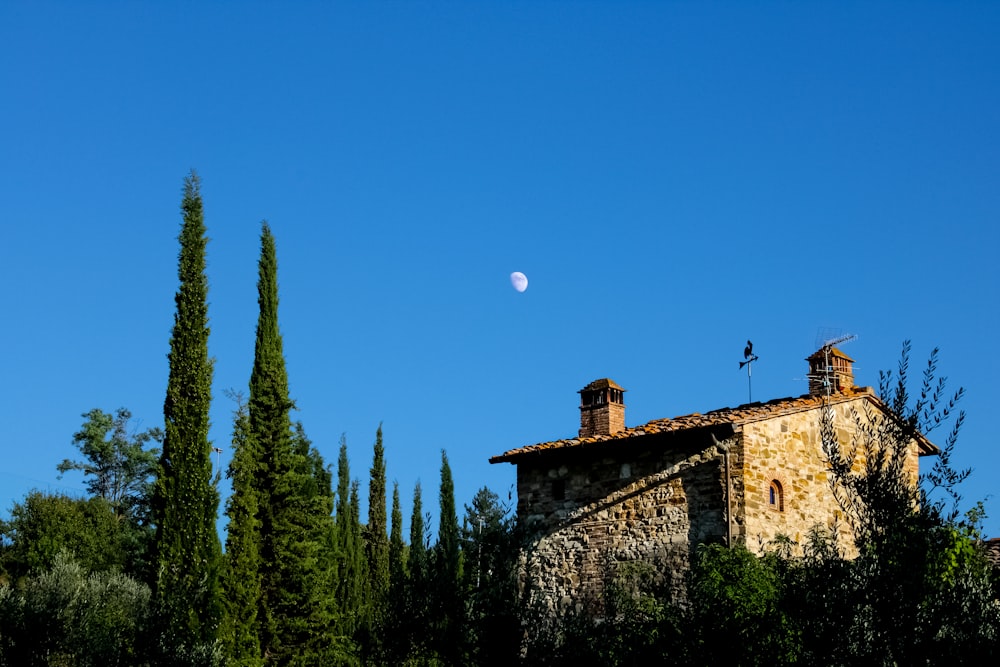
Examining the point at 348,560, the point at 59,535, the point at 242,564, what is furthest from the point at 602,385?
the point at 59,535

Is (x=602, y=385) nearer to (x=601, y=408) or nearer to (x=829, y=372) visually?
(x=601, y=408)

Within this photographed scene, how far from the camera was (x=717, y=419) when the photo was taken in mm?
19859

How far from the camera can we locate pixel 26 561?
1475 inches

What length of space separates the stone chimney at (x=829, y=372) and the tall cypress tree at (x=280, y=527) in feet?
34.1

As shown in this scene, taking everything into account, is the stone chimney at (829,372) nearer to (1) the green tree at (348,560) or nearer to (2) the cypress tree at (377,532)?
(1) the green tree at (348,560)

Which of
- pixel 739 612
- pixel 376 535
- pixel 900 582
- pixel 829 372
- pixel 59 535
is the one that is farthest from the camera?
pixel 376 535

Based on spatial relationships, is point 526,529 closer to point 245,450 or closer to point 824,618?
point 245,450

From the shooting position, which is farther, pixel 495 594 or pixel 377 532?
pixel 377 532

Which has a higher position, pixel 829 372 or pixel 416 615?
pixel 829 372

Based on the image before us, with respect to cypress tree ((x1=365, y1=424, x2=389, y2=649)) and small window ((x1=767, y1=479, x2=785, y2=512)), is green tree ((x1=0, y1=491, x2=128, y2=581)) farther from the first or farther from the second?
small window ((x1=767, y1=479, x2=785, y2=512))

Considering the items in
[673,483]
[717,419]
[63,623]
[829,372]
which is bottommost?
[63,623]

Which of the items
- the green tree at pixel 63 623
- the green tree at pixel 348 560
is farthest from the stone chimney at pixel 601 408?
the green tree at pixel 348 560

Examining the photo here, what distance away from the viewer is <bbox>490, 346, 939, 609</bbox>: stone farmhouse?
64.0 feet

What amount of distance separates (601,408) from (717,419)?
3195 millimetres
